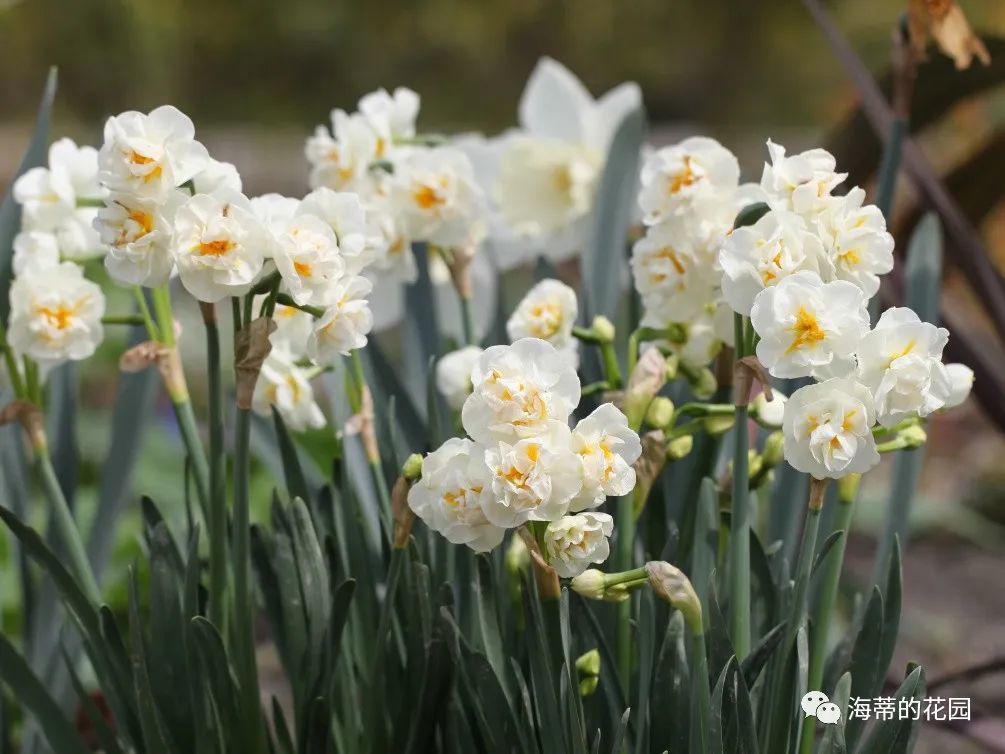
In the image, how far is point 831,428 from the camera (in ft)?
1.47

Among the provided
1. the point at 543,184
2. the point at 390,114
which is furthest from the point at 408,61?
the point at 390,114

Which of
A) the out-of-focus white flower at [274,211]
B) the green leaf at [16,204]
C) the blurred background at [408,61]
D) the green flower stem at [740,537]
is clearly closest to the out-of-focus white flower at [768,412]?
the green flower stem at [740,537]

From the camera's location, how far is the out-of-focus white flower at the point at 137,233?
0.50 metres

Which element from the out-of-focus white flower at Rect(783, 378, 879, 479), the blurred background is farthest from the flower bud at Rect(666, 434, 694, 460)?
the blurred background

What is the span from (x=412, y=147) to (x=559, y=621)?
0.35 meters

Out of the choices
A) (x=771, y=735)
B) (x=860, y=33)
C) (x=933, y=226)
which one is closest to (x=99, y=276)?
(x=933, y=226)

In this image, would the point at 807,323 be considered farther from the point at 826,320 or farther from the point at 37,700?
the point at 37,700

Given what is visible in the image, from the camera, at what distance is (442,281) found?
2.92ft

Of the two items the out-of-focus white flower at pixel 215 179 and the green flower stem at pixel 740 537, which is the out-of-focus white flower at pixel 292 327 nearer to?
the out-of-focus white flower at pixel 215 179

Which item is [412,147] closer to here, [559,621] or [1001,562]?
[559,621]

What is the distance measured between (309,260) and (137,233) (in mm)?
75

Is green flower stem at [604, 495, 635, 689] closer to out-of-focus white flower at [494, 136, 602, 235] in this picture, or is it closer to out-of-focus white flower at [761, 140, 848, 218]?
out-of-focus white flower at [761, 140, 848, 218]

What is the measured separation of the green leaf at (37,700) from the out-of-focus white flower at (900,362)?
0.45 m

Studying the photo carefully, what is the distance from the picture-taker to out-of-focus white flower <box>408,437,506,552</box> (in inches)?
17.5
